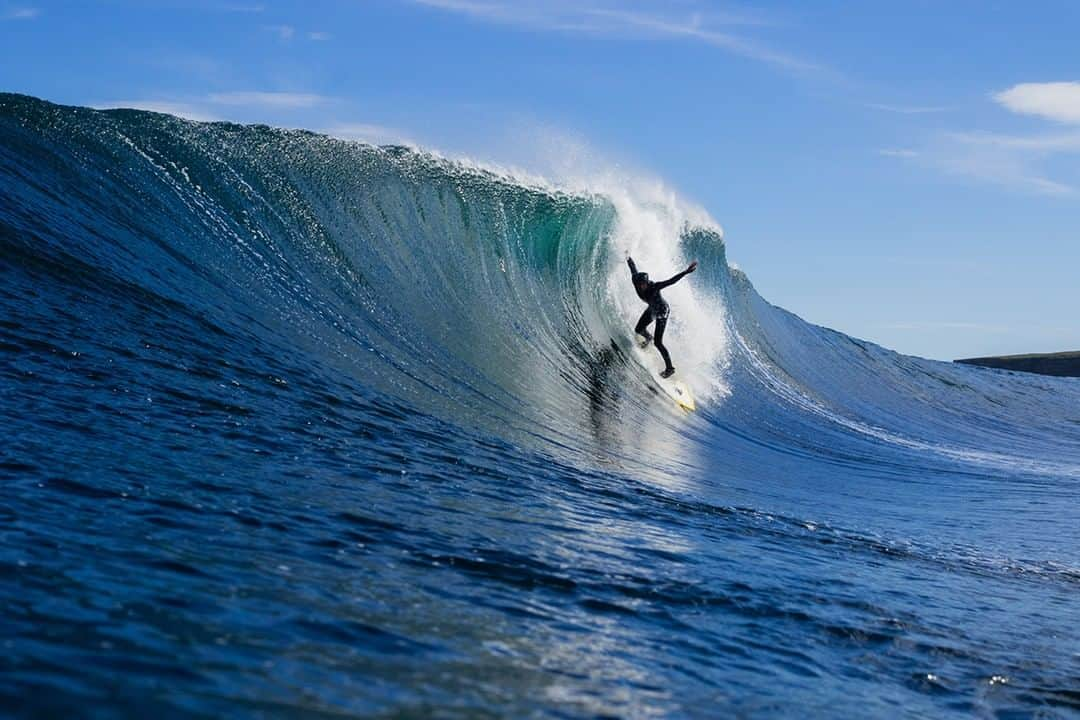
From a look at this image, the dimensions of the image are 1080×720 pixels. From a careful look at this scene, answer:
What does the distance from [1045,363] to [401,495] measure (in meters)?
47.2

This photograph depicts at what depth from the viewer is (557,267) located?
50.4 ft

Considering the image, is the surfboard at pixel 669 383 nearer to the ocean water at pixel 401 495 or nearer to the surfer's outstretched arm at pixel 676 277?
the ocean water at pixel 401 495

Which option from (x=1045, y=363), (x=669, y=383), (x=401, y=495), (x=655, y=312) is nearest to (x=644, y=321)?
(x=655, y=312)

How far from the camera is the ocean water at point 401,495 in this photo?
2.96m

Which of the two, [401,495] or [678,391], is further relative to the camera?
[678,391]

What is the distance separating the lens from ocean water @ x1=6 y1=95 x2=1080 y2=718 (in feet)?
9.71

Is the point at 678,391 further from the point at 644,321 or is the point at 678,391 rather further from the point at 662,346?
the point at 644,321

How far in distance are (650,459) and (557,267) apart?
6.95 metres

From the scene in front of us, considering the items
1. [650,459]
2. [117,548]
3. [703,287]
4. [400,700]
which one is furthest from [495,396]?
[703,287]

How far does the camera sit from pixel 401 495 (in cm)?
505

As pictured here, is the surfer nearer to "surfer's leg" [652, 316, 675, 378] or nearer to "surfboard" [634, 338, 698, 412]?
"surfer's leg" [652, 316, 675, 378]

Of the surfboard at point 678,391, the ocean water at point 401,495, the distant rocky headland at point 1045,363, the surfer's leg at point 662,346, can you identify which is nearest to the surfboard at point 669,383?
the surfboard at point 678,391

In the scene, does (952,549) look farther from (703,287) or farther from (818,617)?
(703,287)

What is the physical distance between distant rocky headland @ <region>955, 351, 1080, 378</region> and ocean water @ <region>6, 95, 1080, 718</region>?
35119mm
